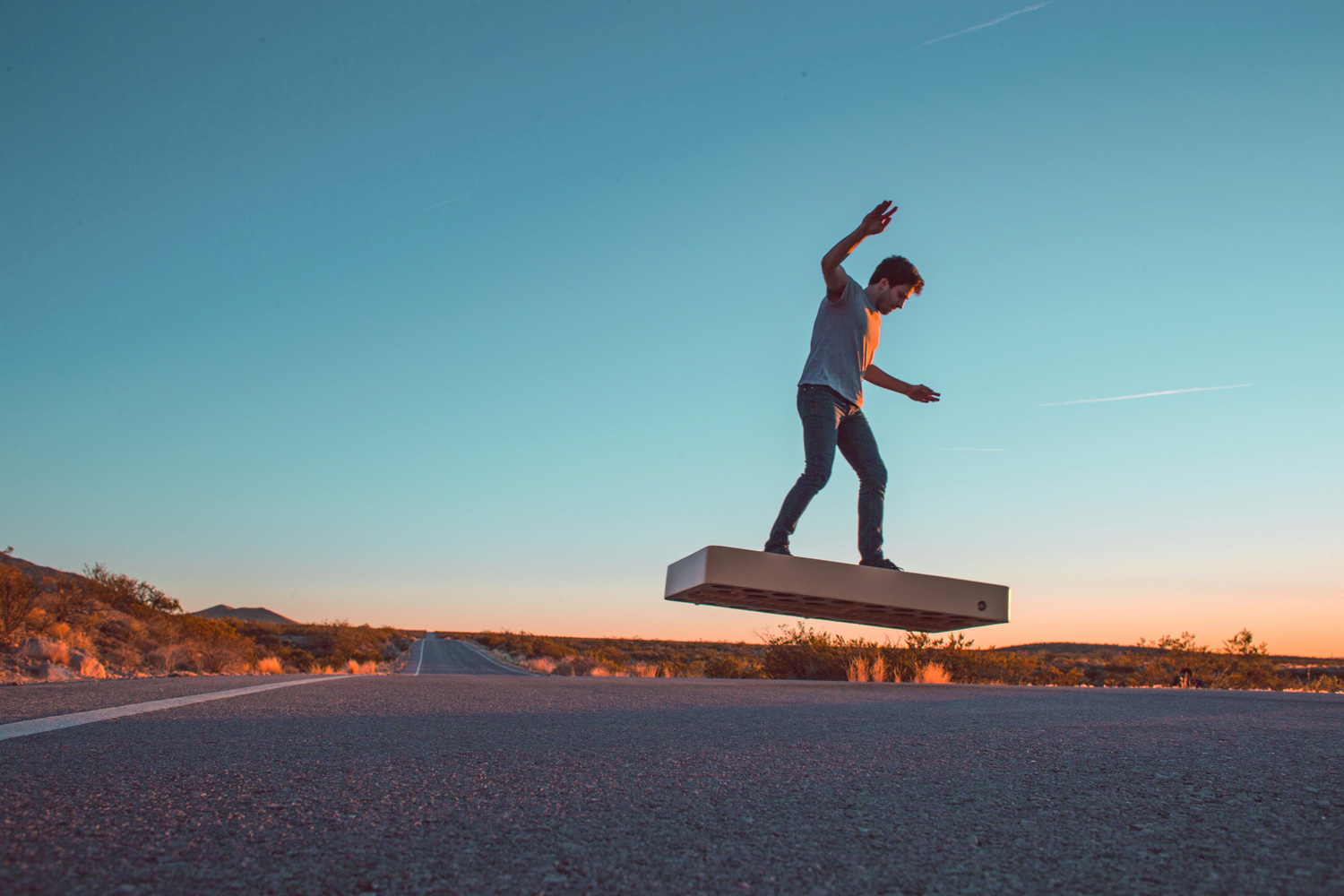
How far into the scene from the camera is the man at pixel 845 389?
219 inches

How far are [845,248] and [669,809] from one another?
442 centimetres

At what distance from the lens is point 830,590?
17.8ft

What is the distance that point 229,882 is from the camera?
1310 millimetres

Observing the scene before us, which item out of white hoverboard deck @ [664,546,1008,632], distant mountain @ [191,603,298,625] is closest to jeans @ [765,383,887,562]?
white hoverboard deck @ [664,546,1008,632]

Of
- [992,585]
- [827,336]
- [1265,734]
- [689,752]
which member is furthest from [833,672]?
[689,752]

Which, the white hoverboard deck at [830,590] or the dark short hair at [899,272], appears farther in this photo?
the dark short hair at [899,272]

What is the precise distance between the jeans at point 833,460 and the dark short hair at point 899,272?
3.55ft

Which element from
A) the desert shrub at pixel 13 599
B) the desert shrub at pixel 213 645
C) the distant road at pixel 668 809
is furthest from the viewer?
the desert shrub at pixel 213 645

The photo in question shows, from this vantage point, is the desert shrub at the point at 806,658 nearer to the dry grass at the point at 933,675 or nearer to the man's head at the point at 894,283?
the dry grass at the point at 933,675

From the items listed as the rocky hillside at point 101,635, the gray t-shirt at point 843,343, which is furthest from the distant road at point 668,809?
the rocky hillside at point 101,635

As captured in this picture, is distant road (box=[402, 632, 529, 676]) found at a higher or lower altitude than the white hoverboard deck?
lower

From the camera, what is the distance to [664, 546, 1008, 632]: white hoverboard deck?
206 inches

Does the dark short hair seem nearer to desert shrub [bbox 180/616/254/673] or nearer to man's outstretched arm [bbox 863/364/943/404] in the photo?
man's outstretched arm [bbox 863/364/943/404]

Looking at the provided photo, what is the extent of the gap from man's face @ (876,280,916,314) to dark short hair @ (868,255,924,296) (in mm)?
28
